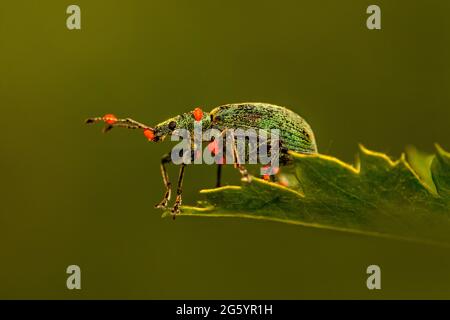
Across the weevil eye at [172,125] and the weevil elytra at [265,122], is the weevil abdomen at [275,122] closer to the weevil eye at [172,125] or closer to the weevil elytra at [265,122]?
the weevil elytra at [265,122]

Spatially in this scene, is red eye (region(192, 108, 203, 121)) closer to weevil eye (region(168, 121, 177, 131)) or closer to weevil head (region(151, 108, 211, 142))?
weevil head (region(151, 108, 211, 142))

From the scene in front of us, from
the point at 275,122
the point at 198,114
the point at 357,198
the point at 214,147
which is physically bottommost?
the point at 357,198

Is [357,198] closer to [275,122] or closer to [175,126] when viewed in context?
[275,122]

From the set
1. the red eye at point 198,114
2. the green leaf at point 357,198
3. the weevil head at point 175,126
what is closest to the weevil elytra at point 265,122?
the red eye at point 198,114

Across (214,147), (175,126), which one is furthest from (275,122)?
(175,126)

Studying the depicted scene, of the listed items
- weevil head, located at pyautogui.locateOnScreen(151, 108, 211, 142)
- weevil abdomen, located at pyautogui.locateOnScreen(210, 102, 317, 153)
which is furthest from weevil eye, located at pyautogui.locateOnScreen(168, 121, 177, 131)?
weevil abdomen, located at pyautogui.locateOnScreen(210, 102, 317, 153)

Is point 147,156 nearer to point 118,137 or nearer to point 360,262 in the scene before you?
point 118,137
